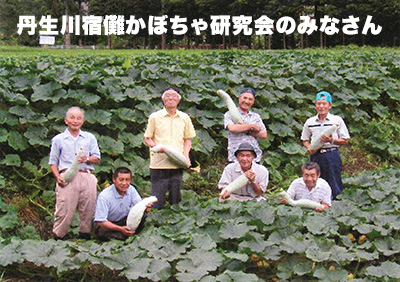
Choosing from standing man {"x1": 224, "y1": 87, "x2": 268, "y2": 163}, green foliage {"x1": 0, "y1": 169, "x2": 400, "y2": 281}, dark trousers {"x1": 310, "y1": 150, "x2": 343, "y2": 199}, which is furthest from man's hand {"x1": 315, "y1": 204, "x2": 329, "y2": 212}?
dark trousers {"x1": 310, "y1": 150, "x2": 343, "y2": 199}

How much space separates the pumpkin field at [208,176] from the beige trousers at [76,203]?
0.17 m

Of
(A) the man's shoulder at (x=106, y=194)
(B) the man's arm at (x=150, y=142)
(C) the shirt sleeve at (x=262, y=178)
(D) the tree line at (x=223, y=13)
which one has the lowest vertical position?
(A) the man's shoulder at (x=106, y=194)

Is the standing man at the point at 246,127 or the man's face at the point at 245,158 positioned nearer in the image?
the man's face at the point at 245,158

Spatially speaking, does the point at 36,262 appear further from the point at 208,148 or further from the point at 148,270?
the point at 208,148

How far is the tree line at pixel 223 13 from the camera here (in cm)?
3581

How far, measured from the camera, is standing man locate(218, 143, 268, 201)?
214 inches

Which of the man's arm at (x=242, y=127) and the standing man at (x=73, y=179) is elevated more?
the man's arm at (x=242, y=127)

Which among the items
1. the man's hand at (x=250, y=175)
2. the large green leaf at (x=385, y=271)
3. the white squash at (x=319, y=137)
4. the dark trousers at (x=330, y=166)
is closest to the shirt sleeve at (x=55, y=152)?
the man's hand at (x=250, y=175)

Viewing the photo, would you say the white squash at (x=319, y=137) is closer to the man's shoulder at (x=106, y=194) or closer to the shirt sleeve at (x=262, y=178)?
the shirt sleeve at (x=262, y=178)

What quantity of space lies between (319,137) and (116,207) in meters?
2.07

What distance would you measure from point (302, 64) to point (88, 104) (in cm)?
442

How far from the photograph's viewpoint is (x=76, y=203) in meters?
5.37

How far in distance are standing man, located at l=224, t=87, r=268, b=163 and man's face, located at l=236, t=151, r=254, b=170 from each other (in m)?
0.41

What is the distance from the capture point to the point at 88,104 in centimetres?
700
